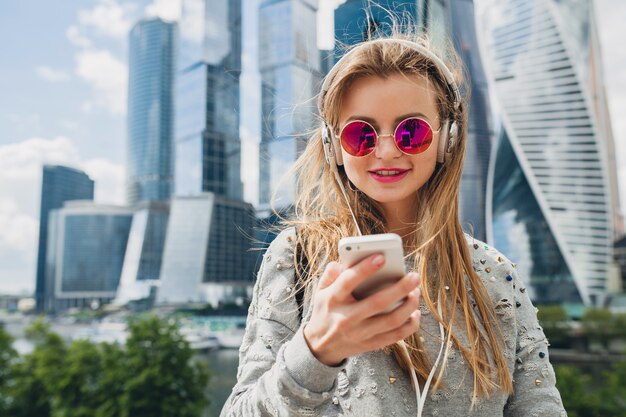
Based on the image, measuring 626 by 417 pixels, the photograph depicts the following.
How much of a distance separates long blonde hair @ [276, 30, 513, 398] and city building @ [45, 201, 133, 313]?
84.2 ft

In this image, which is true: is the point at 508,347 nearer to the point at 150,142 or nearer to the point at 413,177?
the point at 413,177

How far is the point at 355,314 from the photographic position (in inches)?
13.8

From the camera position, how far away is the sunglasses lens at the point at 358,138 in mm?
542

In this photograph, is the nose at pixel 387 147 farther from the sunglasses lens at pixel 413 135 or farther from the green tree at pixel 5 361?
the green tree at pixel 5 361

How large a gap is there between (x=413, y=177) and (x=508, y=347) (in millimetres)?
226

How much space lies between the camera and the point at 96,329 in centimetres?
2245

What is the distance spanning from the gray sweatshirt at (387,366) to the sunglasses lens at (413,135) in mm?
167

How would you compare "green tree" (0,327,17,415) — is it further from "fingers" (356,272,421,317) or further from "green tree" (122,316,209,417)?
"fingers" (356,272,421,317)

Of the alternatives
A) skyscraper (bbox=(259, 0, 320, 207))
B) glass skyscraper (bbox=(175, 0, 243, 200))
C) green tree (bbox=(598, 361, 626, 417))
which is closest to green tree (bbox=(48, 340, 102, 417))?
glass skyscraper (bbox=(175, 0, 243, 200))

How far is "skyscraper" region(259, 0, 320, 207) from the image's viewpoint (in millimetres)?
780

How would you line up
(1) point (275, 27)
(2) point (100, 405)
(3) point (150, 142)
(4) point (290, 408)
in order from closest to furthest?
1. (4) point (290, 408)
2. (1) point (275, 27)
3. (2) point (100, 405)
4. (3) point (150, 142)

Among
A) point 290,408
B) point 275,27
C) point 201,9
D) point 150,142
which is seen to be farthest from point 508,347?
point 150,142

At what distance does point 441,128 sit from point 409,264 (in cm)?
17

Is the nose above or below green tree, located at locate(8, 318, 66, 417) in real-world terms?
above
